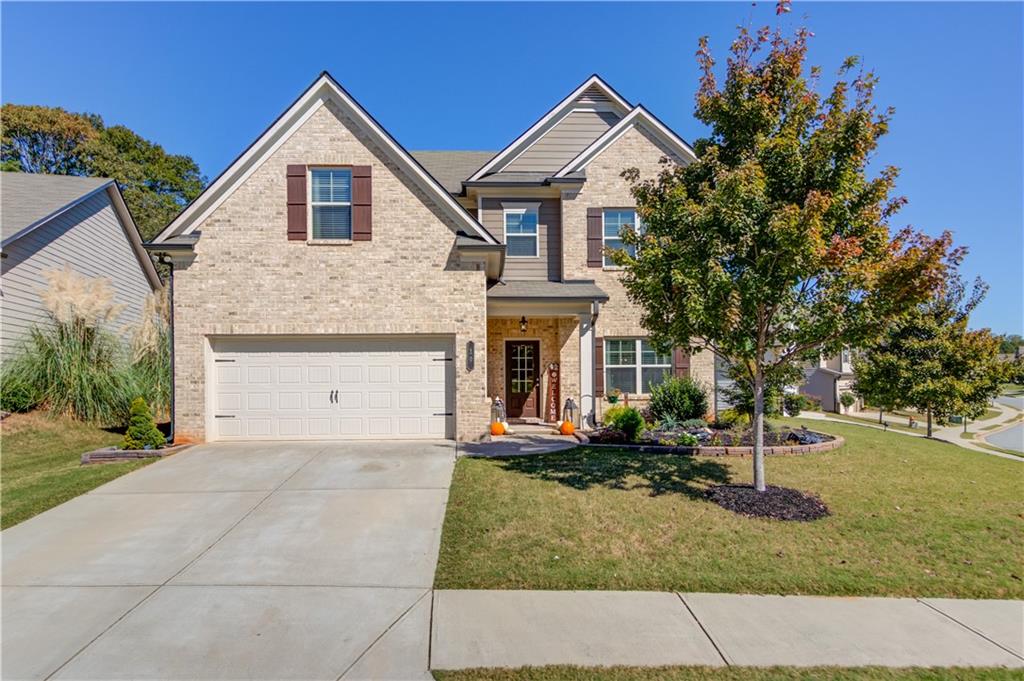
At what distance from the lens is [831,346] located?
655 centimetres

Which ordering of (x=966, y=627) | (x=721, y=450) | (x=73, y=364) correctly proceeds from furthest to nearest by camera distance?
(x=73, y=364)
(x=721, y=450)
(x=966, y=627)

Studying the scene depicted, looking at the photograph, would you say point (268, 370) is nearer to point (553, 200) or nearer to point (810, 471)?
point (553, 200)

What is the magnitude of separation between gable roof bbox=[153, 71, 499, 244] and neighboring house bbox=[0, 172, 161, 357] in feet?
17.8

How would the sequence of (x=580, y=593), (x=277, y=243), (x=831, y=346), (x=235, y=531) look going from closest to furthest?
1. (x=580, y=593)
2. (x=235, y=531)
3. (x=831, y=346)
4. (x=277, y=243)

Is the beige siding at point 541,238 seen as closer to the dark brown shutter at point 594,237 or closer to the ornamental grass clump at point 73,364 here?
the dark brown shutter at point 594,237

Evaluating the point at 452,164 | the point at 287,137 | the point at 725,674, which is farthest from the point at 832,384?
the point at 725,674

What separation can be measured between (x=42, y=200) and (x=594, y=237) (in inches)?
674

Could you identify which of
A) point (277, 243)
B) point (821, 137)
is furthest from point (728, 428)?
point (277, 243)

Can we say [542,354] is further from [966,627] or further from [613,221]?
[966,627]

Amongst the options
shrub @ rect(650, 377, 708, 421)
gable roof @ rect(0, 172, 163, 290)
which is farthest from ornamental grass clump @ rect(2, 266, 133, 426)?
shrub @ rect(650, 377, 708, 421)

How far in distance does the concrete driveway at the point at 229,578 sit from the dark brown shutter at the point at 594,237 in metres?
8.55

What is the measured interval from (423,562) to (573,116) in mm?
14578

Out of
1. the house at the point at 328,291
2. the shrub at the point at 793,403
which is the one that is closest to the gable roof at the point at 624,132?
the house at the point at 328,291

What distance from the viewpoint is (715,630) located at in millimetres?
3906
